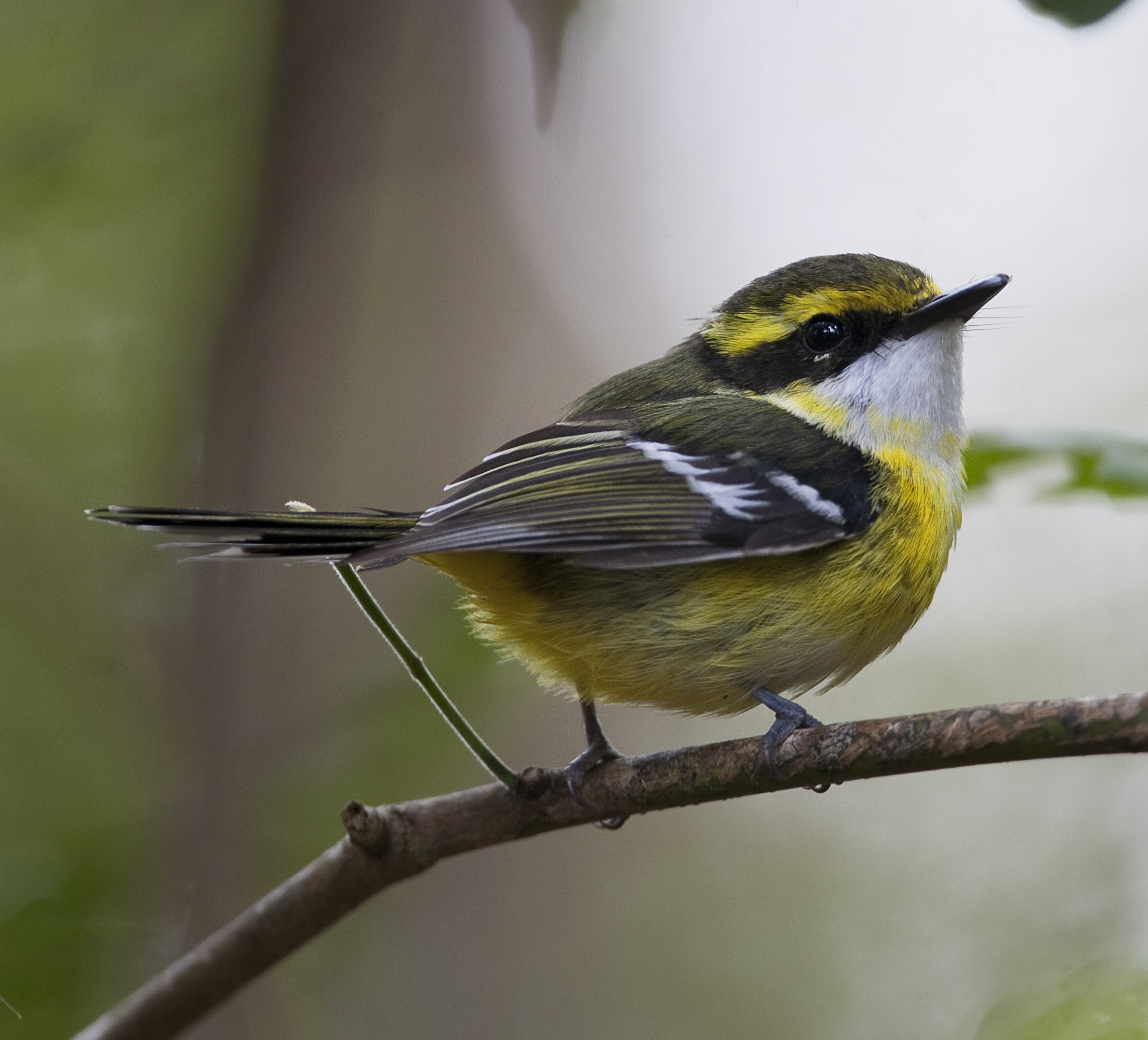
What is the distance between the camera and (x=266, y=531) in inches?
72.8

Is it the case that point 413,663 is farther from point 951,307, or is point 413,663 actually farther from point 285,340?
point 285,340

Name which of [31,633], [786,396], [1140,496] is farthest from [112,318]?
[1140,496]

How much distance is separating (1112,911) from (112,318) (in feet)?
11.3

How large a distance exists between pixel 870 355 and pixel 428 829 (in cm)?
145

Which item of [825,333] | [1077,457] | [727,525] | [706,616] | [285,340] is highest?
[285,340]

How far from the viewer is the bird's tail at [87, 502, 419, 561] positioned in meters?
1.74

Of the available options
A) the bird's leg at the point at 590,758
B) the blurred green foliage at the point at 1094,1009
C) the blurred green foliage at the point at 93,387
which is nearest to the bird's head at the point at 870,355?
the bird's leg at the point at 590,758

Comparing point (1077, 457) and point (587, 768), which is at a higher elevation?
point (1077, 457)

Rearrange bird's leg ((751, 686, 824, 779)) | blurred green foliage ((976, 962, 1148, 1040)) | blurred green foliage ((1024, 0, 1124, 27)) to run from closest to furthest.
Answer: blurred green foliage ((976, 962, 1148, 1040)) < blurred green foliage ((1024, 0, 1124, 27)) < bird's leg ((751, 686, 824, 779))

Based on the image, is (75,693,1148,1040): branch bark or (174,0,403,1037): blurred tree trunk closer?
(75,693,1148,1040): branch bark

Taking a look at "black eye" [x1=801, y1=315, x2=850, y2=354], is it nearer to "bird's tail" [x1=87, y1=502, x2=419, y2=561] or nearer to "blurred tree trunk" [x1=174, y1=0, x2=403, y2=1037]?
"bird's tail" [x1=87, y1=502, x2=419, y2=561]

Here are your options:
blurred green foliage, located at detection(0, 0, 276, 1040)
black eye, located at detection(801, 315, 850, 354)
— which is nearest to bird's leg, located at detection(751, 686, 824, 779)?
black eye, located at detection(801, 315, 850, 354)

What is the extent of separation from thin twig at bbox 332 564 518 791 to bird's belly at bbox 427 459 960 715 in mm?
451

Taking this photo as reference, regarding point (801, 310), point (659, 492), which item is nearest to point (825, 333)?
point (801, 310)
